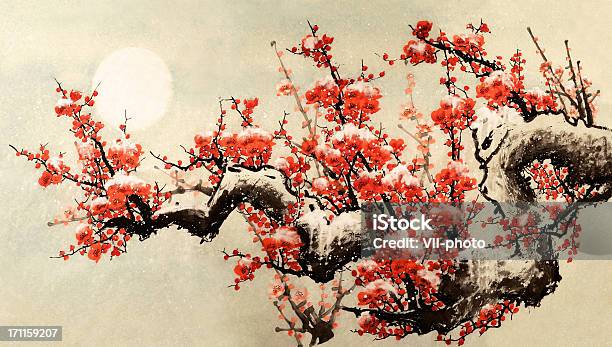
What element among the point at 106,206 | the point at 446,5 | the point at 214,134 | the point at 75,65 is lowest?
the point at 106,206

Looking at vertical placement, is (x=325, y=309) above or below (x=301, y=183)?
below

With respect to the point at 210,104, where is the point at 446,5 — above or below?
above

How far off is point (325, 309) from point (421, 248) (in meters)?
0.44

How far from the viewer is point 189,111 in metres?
2.14

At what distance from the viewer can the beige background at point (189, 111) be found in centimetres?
209

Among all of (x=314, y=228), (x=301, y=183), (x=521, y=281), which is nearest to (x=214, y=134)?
(x=301, y=183)

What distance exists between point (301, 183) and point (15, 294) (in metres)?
1.18

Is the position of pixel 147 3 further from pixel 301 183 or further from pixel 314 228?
pixel 314 228

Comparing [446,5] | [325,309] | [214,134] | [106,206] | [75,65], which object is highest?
[446,5]

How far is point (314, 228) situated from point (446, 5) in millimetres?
1033

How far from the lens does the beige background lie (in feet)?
6.86

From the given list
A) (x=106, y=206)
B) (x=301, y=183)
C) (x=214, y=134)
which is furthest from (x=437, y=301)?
(x=106, y=206)

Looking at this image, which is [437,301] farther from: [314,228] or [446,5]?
[446,5]

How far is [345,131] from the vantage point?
6.97 feet
